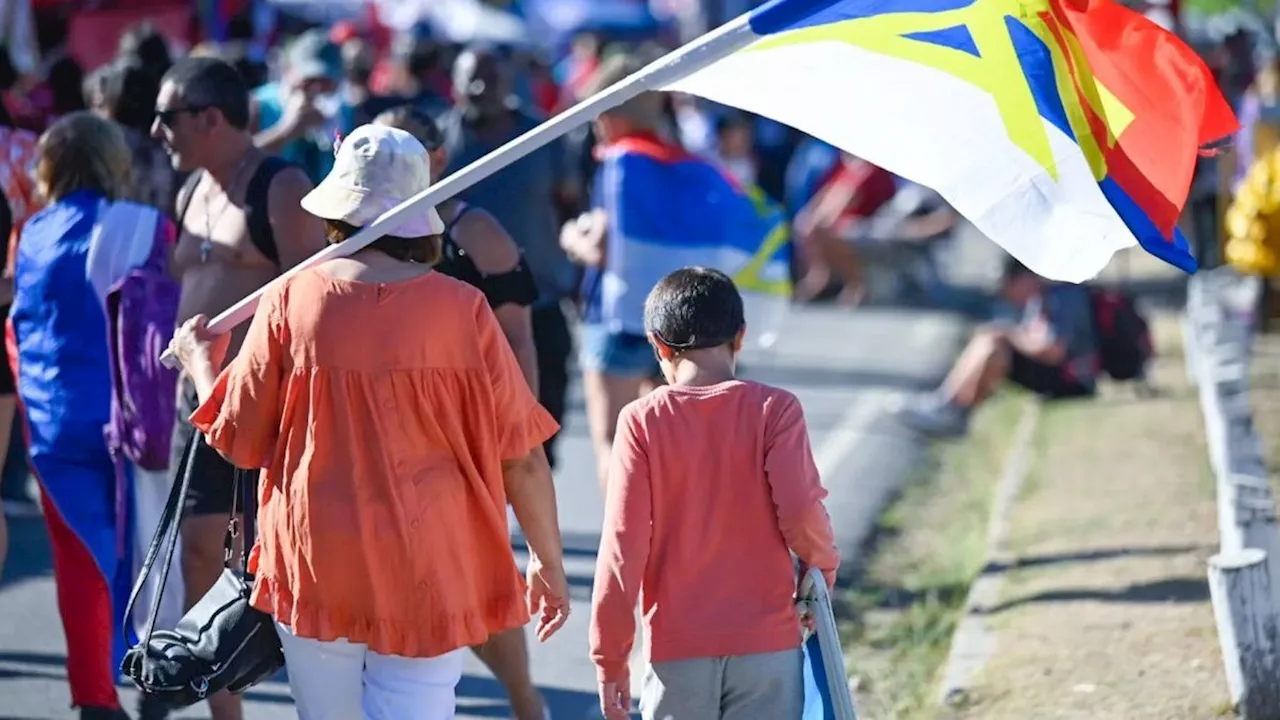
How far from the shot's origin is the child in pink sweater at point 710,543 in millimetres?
4312

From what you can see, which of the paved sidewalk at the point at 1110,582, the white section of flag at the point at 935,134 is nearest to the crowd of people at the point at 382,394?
the white section of flag at the point at 935,134

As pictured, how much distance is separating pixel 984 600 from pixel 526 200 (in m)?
2.31

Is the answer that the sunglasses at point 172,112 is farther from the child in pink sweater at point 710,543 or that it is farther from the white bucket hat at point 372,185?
the child in pink sweater at point 710,543

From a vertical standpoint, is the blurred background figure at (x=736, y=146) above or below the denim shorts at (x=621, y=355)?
below

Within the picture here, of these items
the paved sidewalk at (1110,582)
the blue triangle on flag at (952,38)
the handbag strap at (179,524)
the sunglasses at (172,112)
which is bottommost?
the paved sidewalk at (1110,582)

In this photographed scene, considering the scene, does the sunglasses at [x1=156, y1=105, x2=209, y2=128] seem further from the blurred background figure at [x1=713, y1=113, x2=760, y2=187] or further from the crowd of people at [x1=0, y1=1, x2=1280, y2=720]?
the blurred background figure at [x1=713, y1=113, x2=760, y2=187]

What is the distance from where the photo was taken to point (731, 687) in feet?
14.4

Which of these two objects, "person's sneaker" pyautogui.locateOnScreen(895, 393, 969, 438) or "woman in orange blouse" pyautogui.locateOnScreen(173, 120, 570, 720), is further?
"person's sneaker" pyautogui.locateOnScreen(895, 393, 969, 438)

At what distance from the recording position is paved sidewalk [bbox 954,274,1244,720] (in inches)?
248

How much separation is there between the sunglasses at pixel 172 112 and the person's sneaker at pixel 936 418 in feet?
23.1

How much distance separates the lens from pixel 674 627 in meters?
4.36

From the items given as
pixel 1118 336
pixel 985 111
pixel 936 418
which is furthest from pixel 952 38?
pixel 1118 336

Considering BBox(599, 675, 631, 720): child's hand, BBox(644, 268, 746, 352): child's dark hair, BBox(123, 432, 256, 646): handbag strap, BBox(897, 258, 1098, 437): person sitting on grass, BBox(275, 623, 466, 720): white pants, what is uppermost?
BBox(644, 268, 746, 352): child's dark hair

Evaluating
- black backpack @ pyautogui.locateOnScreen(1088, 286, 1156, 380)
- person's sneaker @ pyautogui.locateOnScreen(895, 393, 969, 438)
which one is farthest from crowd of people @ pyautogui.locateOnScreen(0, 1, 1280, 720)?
black backpack @ pyautogui.locateOnScreen(1088, 286, 1156, 380)
